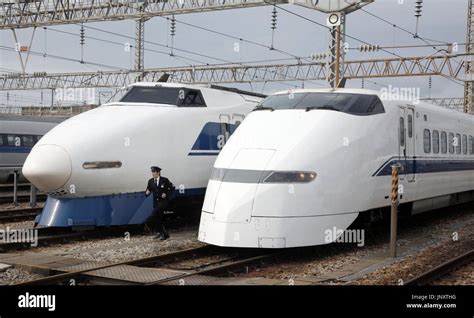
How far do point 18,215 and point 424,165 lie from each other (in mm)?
9826

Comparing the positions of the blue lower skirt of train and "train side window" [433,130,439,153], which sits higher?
"train side window" [433,130,439,153]

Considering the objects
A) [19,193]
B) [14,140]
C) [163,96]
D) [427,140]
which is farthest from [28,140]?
[427,140]

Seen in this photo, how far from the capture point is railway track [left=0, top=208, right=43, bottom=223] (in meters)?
14.1

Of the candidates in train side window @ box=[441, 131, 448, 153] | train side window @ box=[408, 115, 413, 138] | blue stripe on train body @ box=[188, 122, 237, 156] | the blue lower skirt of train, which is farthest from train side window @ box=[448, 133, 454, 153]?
the blue lower skirt of train

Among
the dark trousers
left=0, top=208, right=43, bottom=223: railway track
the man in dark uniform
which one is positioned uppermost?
the man in dark uniform

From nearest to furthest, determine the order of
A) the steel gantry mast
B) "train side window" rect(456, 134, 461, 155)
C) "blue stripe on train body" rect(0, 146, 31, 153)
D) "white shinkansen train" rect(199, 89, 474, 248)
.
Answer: "white shinkansen train" rect(199, 89, 474, 248)
"train side window" rect(456, 134, 461, 155)
"blue stripe on train body" rect(0, 146, 31, 153)
the steel gantry mast

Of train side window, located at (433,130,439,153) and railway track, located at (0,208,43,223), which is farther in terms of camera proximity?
railway track, located at (0,208,43,223)

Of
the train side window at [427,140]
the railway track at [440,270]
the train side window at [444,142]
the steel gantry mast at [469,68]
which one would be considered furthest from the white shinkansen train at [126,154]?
the steel gantry mast at [469,68]

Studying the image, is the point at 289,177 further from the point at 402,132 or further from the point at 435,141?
the point at 435,141

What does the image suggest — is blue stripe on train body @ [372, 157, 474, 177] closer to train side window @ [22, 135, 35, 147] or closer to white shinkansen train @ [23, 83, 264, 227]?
white shinkansen train @ [23, 83, 264, 227]

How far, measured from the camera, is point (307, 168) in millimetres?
9250

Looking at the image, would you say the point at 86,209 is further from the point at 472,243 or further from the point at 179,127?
the point at 472,243

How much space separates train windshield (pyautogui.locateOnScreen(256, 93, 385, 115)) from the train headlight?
1583 mm

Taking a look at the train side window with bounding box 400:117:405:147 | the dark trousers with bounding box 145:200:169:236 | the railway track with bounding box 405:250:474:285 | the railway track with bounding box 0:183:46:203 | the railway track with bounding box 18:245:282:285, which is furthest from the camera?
the railway track with bounding box 0:183:46:203
